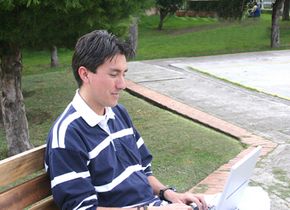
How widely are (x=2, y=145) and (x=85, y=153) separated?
454 cm

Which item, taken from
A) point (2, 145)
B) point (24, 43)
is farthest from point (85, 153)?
point (2, 145)

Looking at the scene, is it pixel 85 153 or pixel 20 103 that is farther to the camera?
pixel 20 103

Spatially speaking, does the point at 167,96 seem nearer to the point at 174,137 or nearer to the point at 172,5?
the point at 174,137

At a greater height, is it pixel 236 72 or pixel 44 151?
pixel 44 151

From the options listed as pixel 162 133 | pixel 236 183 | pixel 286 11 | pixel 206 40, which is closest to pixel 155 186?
pixel 236 183

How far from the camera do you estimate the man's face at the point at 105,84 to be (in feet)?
7.93

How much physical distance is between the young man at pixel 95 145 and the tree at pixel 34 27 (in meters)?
2.12

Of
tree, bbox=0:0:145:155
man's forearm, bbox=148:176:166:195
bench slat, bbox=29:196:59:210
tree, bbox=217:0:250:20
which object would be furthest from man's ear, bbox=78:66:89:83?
tree, bbox=217:0:250:20

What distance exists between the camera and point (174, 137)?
20.6 feet

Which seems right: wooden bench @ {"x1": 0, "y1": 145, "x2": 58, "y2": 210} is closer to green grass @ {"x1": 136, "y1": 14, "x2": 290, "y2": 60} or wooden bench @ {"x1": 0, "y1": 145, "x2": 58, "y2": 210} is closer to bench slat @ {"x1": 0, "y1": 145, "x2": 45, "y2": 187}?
bench slat @ {"x1": 0, "y1": 145, "x2": 45, "y2": 187}

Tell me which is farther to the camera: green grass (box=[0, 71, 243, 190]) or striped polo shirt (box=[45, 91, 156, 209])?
green grass (box=[0, 71, 243, 190])

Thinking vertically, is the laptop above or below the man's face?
below

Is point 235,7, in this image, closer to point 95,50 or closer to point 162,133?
point 162,133

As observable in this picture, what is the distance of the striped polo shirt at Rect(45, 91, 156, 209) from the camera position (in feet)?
7.47
